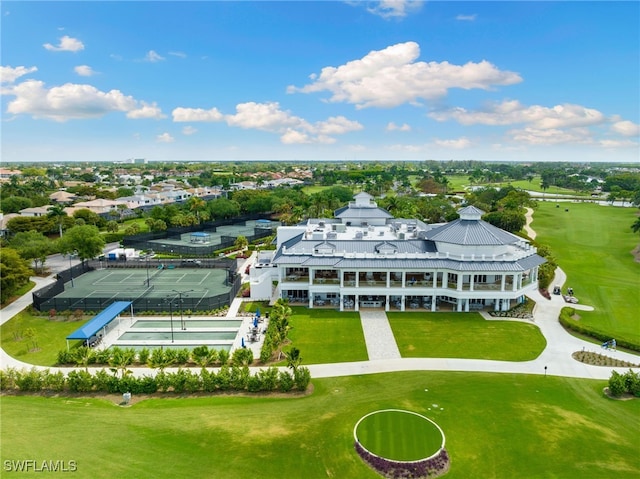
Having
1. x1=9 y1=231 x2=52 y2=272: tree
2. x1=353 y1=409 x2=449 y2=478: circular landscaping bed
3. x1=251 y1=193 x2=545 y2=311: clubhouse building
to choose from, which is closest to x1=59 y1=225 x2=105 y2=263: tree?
x1=9 y1=231 x2=52 y2=272: tree

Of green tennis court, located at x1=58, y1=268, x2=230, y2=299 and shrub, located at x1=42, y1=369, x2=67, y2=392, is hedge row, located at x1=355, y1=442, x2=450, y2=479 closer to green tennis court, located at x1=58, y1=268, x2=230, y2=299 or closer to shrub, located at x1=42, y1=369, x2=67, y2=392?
shrub, located at x1=42, y1=369, x2=67, y2=392

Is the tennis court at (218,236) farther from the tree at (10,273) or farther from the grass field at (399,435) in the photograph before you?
the grass field at (399,435)

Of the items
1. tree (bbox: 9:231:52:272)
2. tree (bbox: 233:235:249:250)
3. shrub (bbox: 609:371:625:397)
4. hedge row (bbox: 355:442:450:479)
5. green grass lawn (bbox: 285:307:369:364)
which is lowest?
green grass lawn (bbox: 285:307:369:364)

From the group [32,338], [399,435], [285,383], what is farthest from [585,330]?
[32,338]

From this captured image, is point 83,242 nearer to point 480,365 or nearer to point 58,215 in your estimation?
point 58,215

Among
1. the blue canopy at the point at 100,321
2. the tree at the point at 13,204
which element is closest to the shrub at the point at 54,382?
the blue canopy at the point at 100,321
